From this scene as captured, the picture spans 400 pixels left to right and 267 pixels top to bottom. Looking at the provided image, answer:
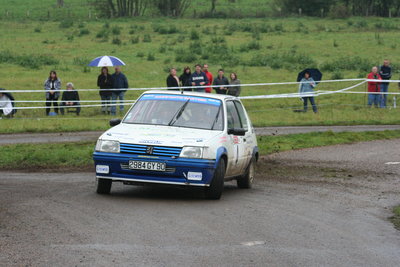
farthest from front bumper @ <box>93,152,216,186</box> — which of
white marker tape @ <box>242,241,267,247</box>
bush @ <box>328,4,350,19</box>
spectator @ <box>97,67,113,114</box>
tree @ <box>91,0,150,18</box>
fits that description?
bush @ <box>328,4,350,19</box>

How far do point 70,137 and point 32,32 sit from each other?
38896 millimetres

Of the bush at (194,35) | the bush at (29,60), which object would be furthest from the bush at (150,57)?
the bush at (194,35)

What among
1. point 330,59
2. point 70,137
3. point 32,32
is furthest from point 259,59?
point 70,137

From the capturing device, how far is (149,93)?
1416 cm

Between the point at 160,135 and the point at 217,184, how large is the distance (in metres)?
1.03

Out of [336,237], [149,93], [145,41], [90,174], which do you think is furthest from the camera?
[145,41]

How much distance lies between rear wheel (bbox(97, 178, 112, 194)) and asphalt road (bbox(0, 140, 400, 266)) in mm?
226

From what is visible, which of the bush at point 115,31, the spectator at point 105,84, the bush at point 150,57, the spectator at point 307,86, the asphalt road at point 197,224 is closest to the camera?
the asphalt road at point 197,224

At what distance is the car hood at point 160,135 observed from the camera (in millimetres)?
12211

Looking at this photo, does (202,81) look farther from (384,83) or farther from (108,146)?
(108,146)

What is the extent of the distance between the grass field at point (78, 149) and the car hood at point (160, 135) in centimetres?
435

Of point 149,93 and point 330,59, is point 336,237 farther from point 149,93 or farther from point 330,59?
point 330,59

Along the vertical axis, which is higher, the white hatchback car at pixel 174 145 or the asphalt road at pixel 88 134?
the white hatchback car at pixel 174 145

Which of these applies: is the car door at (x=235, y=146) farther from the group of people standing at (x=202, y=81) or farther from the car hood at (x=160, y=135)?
the group of people standing at (x=202, y=81)
